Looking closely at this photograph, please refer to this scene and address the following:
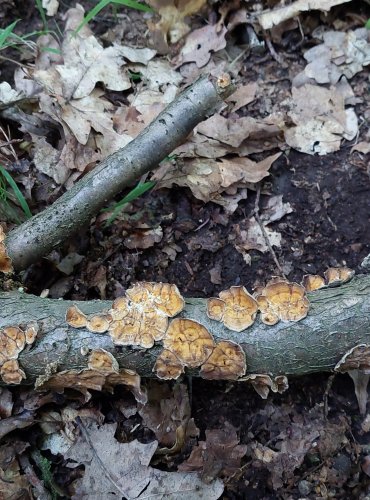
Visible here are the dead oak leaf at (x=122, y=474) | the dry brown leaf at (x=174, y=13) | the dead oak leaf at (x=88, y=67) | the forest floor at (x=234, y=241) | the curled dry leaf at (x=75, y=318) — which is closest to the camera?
the curled dry leaf at (x=75, y=318)

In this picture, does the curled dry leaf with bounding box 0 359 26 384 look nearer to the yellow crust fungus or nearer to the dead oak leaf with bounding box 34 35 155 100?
the yellow crust fungus

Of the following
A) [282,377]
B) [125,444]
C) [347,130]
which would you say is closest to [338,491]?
[282,377]

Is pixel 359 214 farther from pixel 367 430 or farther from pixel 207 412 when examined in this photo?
pixel 207 412

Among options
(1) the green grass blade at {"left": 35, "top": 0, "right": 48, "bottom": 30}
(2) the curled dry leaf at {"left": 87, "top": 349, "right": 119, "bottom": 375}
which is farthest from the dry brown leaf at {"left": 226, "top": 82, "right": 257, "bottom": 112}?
(2) the curled dry leaf at {"left": 87, "top": 349, "right": 119, "bottom": 375}

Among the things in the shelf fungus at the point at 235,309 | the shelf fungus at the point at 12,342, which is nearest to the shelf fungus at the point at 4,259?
the shelf fungus at the point at 12,342

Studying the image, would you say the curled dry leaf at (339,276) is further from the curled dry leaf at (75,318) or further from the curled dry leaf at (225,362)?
the curled dry leaf at (75,318)

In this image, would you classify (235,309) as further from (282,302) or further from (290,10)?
(290,10)

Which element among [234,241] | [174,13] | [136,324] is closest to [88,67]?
[174,13]
